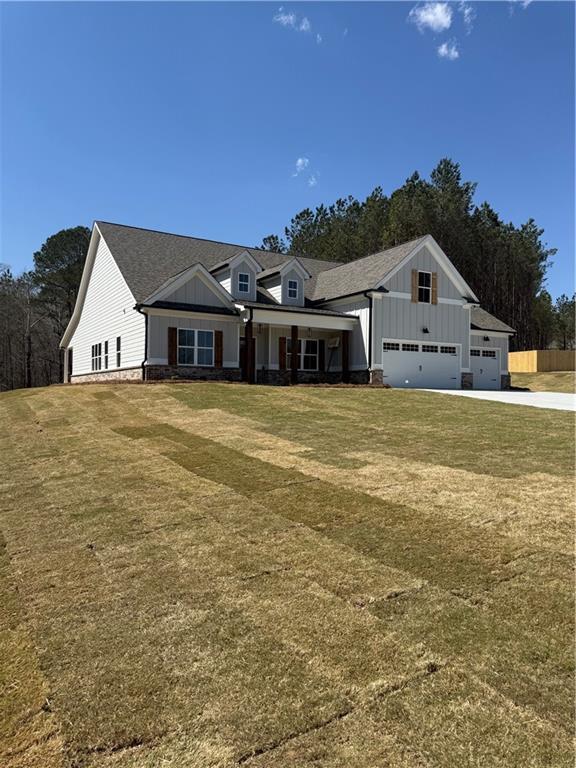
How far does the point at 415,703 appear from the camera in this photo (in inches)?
102

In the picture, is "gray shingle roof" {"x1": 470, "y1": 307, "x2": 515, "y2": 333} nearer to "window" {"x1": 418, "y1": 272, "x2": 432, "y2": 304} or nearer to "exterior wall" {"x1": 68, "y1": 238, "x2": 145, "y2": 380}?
"window" {"x1": 418, "y1": 272, "x2": 432, "y2": 304}

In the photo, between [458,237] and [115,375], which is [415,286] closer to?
[115,375]

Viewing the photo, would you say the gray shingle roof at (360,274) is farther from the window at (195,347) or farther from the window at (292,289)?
the window at (195,347)

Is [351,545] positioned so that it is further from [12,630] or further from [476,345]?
[476,345]

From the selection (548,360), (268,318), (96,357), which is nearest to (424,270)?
(268,318)

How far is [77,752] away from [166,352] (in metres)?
18.3

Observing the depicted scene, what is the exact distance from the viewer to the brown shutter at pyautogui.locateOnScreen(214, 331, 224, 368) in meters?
21.1

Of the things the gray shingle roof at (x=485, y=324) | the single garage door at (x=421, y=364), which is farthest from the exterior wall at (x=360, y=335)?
the gray shingle roof at (x=485, y=324)

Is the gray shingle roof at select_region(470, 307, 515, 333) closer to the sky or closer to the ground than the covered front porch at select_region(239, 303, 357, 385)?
closer to the sky

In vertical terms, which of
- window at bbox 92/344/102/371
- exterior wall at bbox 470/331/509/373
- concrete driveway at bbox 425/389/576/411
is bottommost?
concrete driveway at bbox 425/389/576/411

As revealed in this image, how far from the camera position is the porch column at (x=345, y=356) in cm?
2448

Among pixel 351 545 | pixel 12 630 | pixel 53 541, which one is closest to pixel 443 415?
pixel 351 545

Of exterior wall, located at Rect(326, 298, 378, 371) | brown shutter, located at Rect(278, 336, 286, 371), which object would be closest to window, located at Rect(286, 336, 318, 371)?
brown shutter, located at Rect(278, 336, 286, 371)

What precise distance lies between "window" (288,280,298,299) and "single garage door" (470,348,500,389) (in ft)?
36.2
